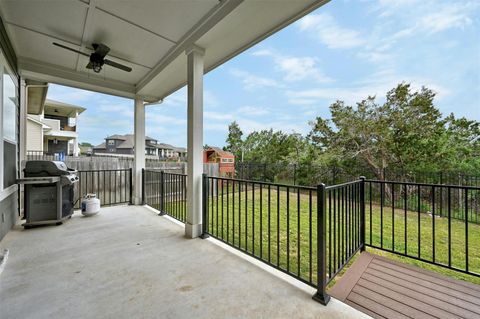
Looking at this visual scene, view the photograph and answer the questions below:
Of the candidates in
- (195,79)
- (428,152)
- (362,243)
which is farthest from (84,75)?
(428,152)

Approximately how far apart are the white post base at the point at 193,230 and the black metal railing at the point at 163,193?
884mm

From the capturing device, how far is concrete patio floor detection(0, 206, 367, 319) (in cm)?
136

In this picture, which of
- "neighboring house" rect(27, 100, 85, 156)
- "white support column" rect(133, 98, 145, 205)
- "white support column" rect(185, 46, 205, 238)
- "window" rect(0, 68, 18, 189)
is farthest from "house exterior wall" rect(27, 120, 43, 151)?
"white support column" rect(185, 46, 205, 238)

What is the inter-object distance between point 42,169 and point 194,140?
2566mm

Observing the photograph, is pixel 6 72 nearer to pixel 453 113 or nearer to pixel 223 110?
pixel 453 113

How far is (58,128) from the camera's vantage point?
13.3 metres

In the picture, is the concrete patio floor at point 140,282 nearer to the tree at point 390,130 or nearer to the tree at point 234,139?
the tree at point 390,130

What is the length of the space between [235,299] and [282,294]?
0.37m

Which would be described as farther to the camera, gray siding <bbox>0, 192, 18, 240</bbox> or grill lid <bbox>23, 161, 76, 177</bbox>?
grill lid <bbox>23, 161, 76, 177</bbox>

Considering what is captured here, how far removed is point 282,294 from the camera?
1.54 metres

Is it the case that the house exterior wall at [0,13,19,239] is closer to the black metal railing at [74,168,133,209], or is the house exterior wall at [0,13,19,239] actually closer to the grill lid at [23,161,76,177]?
the grill lid at [23,161,76,177]

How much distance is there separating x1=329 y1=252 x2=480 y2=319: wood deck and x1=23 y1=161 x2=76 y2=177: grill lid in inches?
162

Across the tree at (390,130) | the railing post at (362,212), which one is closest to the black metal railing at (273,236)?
the railing post at (362,212)

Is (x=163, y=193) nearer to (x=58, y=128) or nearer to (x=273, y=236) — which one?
(x=273, y=236)
